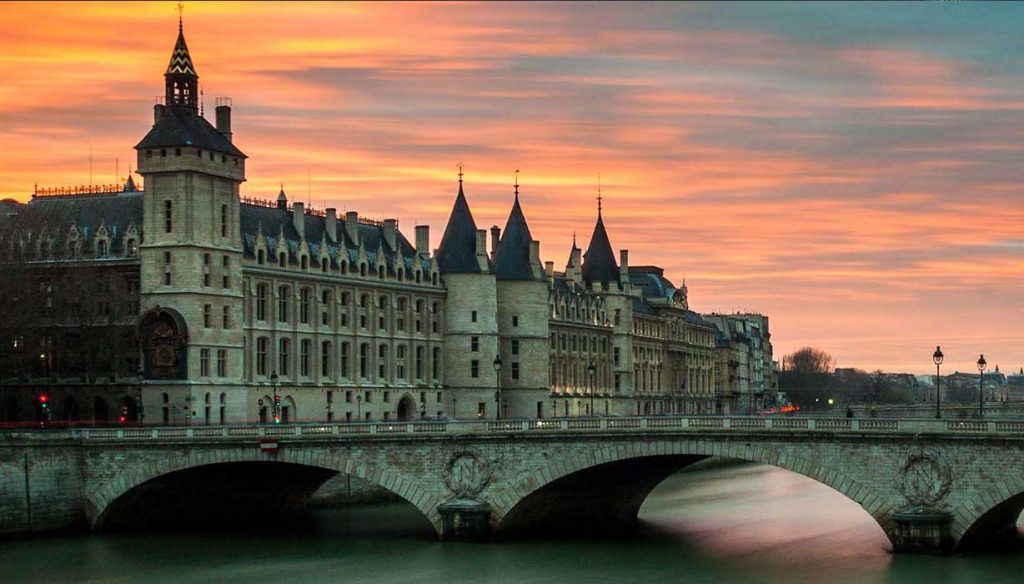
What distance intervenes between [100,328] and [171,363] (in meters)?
5.34

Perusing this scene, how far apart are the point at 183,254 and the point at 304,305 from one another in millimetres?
15312

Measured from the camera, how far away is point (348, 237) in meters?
128

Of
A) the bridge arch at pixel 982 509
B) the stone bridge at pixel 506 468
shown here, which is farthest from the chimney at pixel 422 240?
the bridge arch at pixel 982 509

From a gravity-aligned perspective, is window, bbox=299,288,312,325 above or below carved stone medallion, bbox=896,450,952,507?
above

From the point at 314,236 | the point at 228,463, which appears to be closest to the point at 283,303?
the point at 314,236

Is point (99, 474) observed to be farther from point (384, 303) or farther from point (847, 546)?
point (384, 303)

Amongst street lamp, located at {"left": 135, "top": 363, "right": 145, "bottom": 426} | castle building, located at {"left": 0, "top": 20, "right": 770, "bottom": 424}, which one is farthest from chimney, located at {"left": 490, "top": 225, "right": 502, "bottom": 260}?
street lamp, located at {"left": 135, "top": 363, "right": 145, "bottom": 426}

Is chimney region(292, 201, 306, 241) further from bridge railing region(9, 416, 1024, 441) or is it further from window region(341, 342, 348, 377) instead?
bridge railing region(9, 416, 1024, 441)

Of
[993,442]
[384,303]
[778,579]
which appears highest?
A: [384,303]

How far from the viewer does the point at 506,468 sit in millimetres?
75625

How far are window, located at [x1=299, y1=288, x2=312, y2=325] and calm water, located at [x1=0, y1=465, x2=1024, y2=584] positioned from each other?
29775 millimetres

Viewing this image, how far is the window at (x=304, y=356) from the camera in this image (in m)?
119

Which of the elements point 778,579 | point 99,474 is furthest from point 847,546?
point 99,474

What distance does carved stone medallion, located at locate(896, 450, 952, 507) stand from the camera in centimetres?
6612
